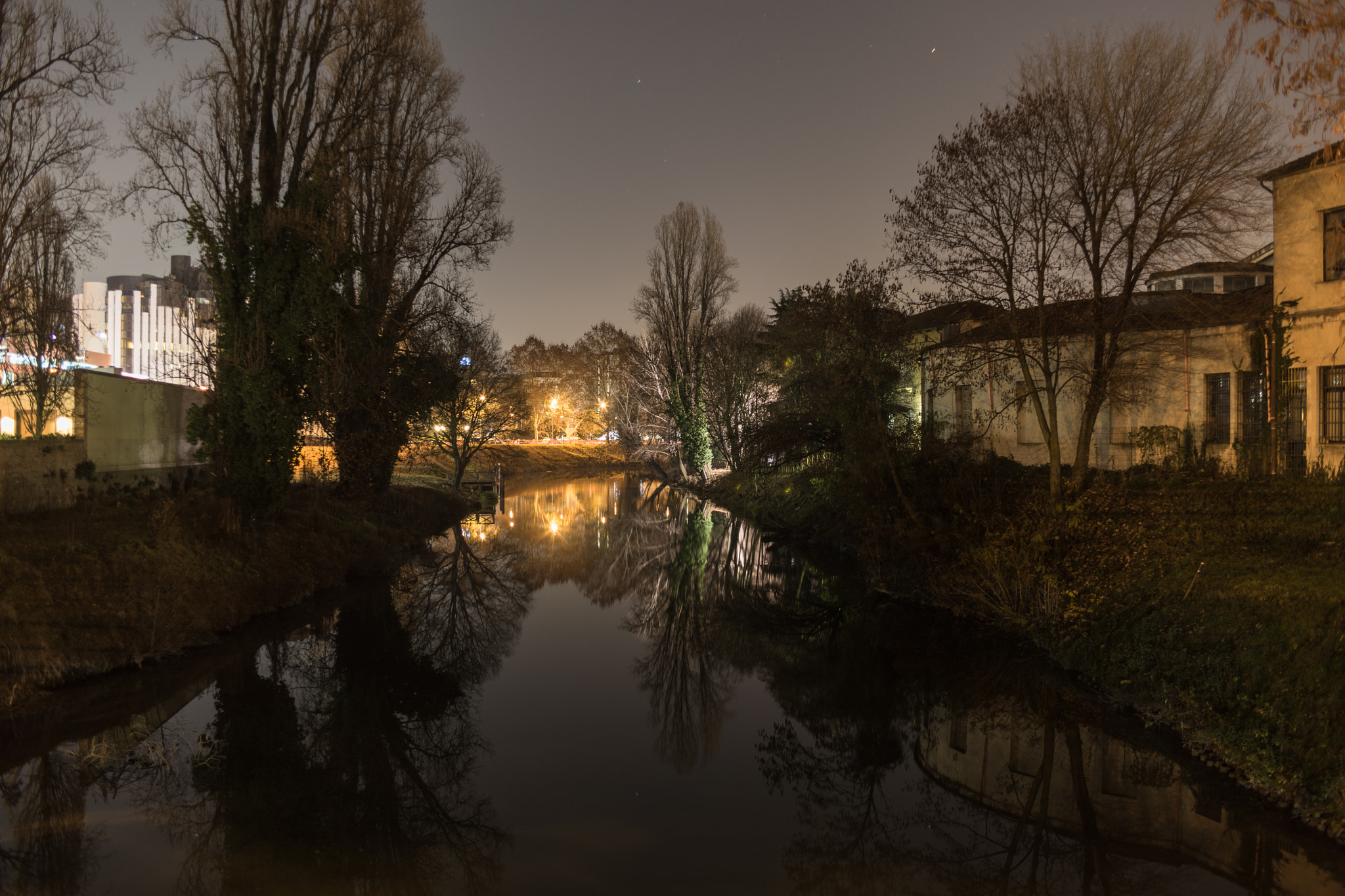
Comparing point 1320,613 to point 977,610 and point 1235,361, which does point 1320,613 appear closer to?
point 977,610

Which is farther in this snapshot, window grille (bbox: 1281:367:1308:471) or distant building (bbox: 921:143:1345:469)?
window grille (bbox: 1281:367:1308:471)

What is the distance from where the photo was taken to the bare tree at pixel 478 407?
29984 mm

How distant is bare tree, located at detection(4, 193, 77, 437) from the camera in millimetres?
13727

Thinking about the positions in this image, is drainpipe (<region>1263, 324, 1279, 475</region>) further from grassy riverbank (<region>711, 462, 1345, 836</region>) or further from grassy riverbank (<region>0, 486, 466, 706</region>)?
grassy riverbank (<region>0, 486, 466, 706</region>)

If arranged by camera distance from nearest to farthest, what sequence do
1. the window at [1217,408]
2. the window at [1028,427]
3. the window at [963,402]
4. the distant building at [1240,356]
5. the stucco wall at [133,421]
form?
the stucco wall at [133,421], the distant building at [1240,356], the window at [1217,408], the window at [1028,427], the window at [963,402]

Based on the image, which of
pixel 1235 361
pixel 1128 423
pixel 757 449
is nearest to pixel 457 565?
pixel 757 449

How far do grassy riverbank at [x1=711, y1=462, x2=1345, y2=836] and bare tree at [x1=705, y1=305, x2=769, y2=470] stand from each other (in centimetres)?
1757

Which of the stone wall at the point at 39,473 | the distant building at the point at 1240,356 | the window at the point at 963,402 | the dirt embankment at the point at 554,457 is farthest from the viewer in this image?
the dirt embankment at the point at 554,457

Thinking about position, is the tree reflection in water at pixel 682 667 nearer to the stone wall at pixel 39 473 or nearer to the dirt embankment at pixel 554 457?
the stone wall at pixel 39 473

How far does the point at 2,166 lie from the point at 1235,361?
2571 cm

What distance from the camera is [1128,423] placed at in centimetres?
2122

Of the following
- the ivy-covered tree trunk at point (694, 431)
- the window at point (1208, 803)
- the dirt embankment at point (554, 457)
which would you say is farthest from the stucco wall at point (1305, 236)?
the dirt embankment at point (554, 457)

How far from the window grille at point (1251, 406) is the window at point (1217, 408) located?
341 millimetres

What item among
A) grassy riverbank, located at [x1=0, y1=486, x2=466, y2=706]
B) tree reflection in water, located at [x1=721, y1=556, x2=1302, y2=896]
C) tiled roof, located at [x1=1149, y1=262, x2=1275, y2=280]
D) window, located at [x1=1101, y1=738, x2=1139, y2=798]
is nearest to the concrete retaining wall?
grassy riverbank, located at [x1=0, y1=486, x2=466, y2=706]
